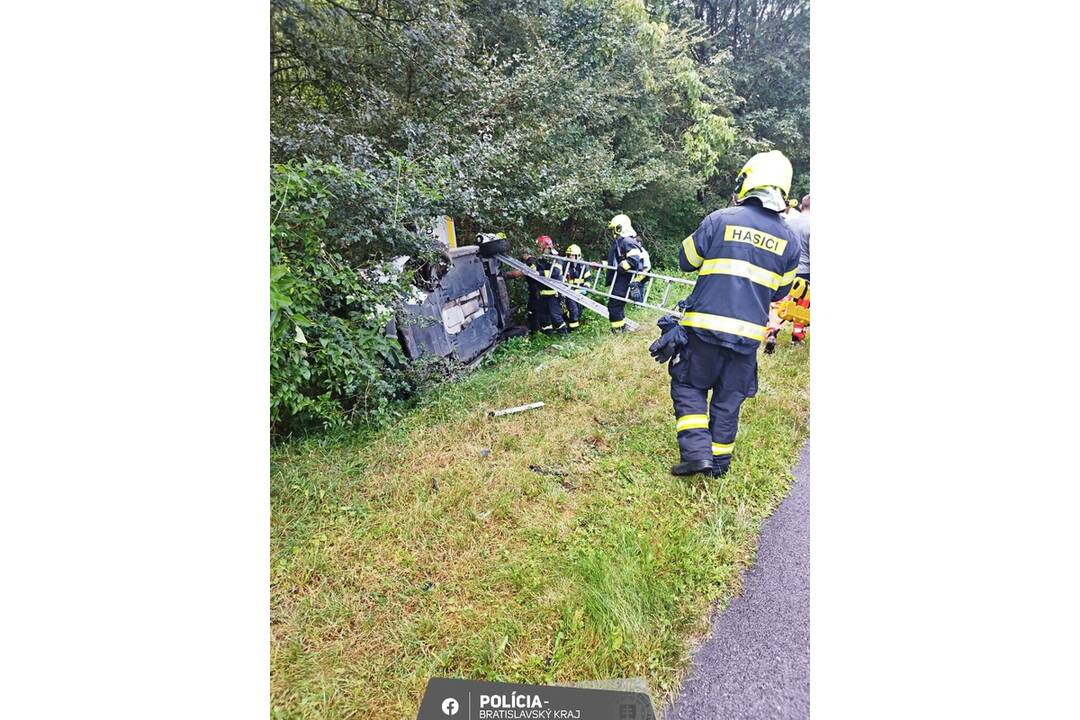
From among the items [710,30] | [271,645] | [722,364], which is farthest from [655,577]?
[710,30]

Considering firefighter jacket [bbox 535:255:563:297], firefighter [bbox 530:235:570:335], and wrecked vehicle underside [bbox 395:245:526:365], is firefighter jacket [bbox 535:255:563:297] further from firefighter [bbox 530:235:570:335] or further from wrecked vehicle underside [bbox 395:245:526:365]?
wrecked vehicle underside [bbox 395:245:526:365]

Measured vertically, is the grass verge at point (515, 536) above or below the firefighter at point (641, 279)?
below

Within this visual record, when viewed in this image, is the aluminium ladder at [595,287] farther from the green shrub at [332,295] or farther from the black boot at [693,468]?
the black boot at [693,468]

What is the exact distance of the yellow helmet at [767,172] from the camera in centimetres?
150

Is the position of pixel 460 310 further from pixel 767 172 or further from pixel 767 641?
pixel 767 641

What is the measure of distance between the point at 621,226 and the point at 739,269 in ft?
1.38

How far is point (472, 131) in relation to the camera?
183 centimetres

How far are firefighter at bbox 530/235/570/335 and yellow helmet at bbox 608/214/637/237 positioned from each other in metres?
0.28

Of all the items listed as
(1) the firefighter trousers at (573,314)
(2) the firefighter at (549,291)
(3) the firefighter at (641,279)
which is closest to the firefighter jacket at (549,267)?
(2) the firefighter at (549,291)

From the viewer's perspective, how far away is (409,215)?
1782 millimetres

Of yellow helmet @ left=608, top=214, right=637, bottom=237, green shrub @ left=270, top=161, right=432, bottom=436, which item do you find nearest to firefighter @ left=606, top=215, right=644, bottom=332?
yellow helmet @ left=608, top=214, right=637, bottom=237

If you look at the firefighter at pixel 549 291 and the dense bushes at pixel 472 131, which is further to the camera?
the firefighter at pixel 549 291

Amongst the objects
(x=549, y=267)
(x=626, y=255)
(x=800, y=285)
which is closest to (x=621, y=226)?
(x=626, y=255)
